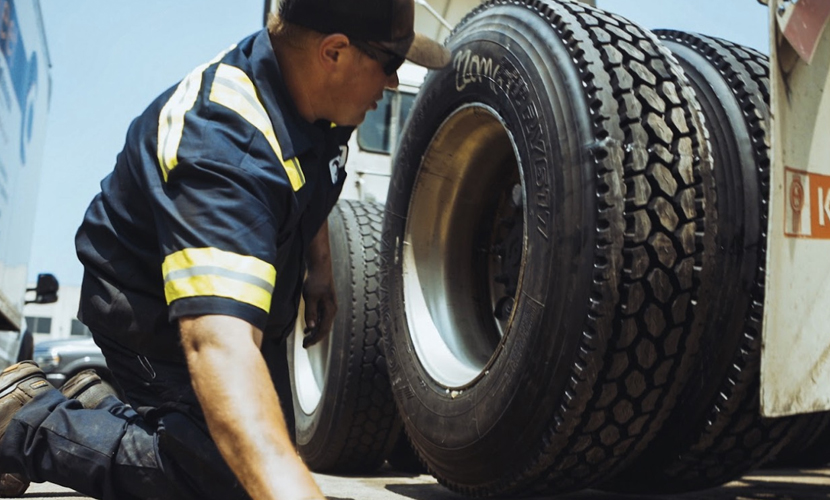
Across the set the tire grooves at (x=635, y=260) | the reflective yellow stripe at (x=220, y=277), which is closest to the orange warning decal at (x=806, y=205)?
the tire grooves at (x=635, y=260)

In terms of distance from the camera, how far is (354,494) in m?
3.39

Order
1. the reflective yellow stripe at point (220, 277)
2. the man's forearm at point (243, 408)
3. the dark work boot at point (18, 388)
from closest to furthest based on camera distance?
the man's forearm at point (243, 408) → the reflective yellow stripe at point (220, 277) → the dark work boot at point (18, 388)

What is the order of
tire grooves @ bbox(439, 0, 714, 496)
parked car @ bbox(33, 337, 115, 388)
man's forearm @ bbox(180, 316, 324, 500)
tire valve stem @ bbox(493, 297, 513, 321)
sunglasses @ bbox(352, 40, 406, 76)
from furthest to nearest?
1. parked car @ bbox(33, 337, 115, 388)
2. tire valve stem @ bbox(493, 297, 513, 321)
3. tire grooves @ bbox(439, 0, 714, 496)
4. sunglasses @ bbox(352, 40, 406, 76)
5. man's forearm @ bbox(180, 316, 324, 500)

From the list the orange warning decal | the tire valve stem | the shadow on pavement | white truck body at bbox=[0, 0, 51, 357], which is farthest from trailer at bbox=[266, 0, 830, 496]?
white truck body at bbox=[0, 0, 51, 357]

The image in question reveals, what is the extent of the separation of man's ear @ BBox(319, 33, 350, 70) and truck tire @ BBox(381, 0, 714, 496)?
739mm

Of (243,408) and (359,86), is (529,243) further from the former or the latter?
(243,408)

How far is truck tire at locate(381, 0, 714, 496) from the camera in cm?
234

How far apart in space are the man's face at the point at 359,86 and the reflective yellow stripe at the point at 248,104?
0.18m

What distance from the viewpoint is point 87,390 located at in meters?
2.46

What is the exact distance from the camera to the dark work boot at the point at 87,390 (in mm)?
2398

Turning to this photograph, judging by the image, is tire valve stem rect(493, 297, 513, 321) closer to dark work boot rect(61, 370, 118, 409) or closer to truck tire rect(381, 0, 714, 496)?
truck tire rect(381, 0, 714, 496)

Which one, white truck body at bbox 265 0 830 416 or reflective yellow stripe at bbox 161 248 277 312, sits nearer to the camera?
reflective yellow stripe at bbox 161 248 277 312

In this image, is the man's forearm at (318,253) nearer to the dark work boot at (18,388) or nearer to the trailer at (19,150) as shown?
the dark work boot at (18,388)

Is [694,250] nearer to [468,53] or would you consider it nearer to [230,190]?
[468,53]
